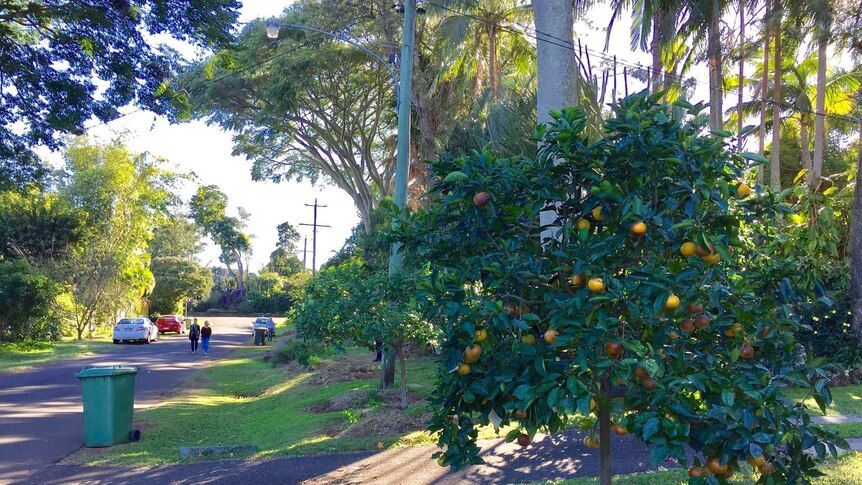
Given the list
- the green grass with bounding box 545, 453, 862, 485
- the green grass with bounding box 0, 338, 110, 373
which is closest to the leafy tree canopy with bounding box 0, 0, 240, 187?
the green grass with bounding box 545, 453, 862, 485

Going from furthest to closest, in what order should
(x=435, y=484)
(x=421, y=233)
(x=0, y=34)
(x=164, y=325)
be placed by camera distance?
1. (x=164, y=325)
2. (x=0, y=34)
3. (x=435, y=484)
4. (x=421, y=233)

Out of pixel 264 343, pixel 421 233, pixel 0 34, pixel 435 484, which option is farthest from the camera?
pixel 264 343

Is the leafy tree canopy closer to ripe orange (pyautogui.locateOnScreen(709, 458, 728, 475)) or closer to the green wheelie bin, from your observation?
the green wheelie bin

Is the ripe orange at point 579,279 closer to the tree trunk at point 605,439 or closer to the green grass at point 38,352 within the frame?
the tree trunk at point 605,439

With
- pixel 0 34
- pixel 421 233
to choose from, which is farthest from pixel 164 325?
pixel 421 233

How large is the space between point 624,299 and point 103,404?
10173mm

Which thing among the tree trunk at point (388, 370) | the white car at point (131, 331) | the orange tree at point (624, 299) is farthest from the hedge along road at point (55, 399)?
the orange tree at point (624, 299)

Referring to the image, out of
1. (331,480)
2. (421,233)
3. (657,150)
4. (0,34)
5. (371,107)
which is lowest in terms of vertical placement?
(331,480)

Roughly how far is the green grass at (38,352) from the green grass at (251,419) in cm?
789

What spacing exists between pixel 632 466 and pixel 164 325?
4819 centimetres

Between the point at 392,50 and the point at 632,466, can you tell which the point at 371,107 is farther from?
the point at 632,466

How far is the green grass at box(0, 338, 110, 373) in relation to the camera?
27594mm

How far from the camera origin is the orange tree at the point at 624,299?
3.67m

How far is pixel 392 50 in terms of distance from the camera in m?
26.3
